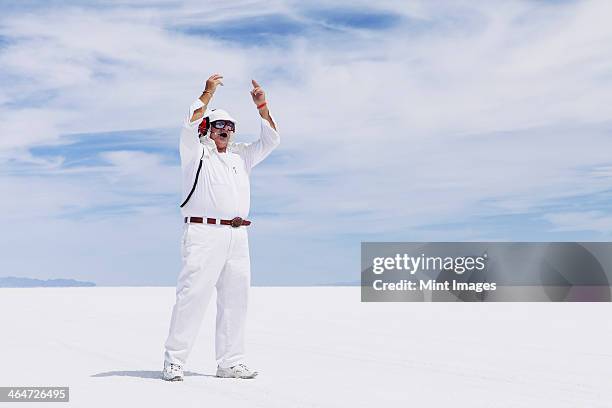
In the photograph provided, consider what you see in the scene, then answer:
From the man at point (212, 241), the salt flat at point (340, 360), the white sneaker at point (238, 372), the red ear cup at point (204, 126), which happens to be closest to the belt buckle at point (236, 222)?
the man at point (212, 241)

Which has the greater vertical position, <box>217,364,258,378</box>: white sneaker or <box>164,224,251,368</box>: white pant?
<box>164,224,251,368</box>: white pant

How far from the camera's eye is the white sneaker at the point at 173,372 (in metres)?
7.47

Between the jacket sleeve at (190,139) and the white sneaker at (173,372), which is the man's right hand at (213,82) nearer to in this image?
the jacket sleeve at (190,139)

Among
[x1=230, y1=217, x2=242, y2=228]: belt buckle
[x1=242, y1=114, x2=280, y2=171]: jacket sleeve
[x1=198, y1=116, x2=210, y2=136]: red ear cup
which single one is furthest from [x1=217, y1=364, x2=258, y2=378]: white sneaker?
[x1=198, y1=116, x2=210, y2=136]: red ear cup

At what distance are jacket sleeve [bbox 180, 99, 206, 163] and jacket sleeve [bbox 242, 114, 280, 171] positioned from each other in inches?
27.4

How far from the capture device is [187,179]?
7742 mm

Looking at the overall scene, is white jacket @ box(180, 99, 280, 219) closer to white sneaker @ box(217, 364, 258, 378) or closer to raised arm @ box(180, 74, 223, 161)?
raised arm @ box(180, 74, 223, 161)

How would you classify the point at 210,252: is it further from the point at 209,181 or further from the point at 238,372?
the point at 238,372

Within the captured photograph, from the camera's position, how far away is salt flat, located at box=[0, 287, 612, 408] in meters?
6.73

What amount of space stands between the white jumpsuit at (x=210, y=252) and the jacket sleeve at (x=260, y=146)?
0.33 meters

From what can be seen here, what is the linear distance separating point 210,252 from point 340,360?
229 cm

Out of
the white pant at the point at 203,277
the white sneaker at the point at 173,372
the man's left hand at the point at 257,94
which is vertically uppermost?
the man's left hand at the point at 257,94

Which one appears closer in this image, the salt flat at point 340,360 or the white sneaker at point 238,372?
the salt flat at point 340,360

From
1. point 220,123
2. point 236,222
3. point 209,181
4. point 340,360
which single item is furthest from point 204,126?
point 340,360
